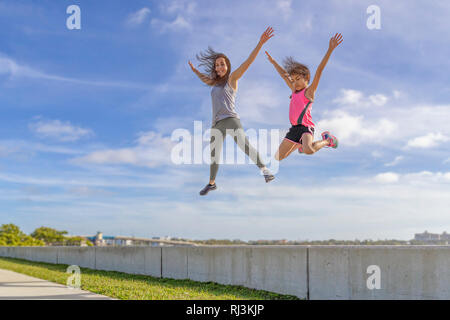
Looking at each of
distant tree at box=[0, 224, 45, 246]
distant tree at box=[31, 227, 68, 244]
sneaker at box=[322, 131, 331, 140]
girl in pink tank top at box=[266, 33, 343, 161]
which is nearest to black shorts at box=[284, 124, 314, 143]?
girl in pink tank top at box=[266, 33, 343, 161]

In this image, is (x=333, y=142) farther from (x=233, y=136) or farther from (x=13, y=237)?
(x=13, y=237)

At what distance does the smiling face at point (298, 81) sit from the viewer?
15.3ft

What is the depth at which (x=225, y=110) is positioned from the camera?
434 centimetres

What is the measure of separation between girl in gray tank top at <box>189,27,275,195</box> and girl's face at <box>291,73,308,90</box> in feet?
1.61

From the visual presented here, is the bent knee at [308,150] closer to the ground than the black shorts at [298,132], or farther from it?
closer to the ground

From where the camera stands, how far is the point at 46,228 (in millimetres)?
91312

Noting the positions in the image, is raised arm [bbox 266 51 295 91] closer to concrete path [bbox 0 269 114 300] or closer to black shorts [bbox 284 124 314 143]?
black shorts [bbox 284 124 314 143]

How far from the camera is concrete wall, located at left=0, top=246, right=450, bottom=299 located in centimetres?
1127

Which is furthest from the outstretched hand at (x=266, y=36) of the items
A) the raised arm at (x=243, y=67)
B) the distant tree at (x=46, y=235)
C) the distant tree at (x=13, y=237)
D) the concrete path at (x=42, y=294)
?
the distant tree at (x=46, y=235)

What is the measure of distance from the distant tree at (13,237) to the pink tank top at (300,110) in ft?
253

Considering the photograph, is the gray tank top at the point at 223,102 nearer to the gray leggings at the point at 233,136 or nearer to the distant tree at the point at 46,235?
the gray leggings at the point at 233,136

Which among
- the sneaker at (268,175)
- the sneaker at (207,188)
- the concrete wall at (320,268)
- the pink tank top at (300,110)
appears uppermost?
the pink tank top at (300,110)
